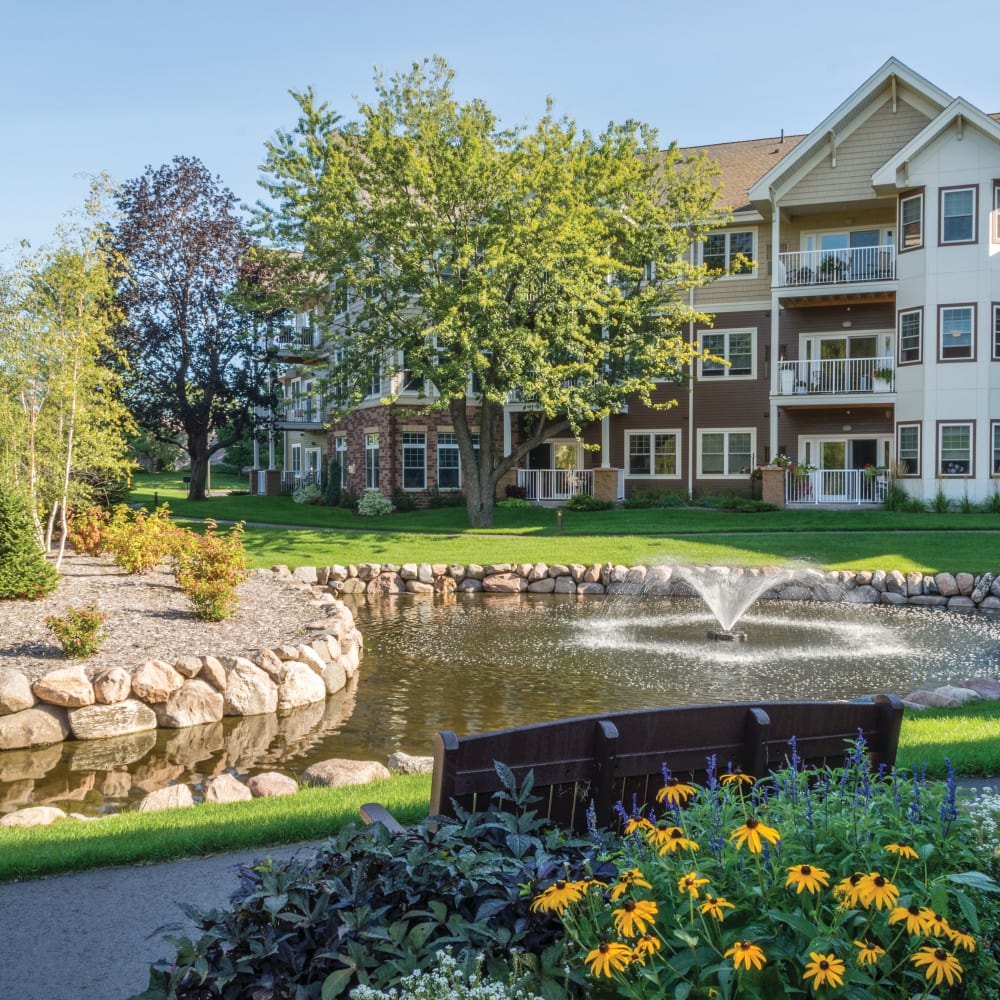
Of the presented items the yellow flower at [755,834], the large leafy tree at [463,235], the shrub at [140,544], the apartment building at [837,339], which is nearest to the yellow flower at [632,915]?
the yellow flower at [755,834]

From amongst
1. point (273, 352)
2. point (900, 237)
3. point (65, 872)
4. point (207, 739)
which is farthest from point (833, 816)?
point (273, 352)

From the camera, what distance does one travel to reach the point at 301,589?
57.0 feet

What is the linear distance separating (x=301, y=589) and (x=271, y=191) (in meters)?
12.7

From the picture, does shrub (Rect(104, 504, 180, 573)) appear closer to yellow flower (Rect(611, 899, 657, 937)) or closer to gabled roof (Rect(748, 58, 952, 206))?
yellow flower (Rect(611, 899, 657, 937))

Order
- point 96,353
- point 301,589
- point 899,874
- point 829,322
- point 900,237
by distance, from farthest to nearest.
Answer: point 829,322 < point 900,237 < point 301,589 < point 96,353 < point 899,874

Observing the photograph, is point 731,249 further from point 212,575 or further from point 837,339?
point 212,575

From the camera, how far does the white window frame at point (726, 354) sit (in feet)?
103

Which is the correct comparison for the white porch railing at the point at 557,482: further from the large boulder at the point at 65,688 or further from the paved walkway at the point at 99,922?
the paved walkway at the point at 99,922

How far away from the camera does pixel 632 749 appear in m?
4.16

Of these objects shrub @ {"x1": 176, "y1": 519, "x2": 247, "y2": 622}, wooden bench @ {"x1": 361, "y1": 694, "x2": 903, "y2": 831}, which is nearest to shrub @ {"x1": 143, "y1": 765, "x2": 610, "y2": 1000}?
wooden bench @ {"x1": 361, "y1": 694, "x2": 903, "y2": 831}

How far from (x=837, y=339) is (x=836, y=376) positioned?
5.18 feet

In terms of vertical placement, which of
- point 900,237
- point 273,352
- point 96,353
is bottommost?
point 96,353

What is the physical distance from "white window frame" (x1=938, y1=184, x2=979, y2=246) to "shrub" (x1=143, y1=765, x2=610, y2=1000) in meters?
27.6

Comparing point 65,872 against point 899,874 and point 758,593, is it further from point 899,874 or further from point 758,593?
point 758,593
